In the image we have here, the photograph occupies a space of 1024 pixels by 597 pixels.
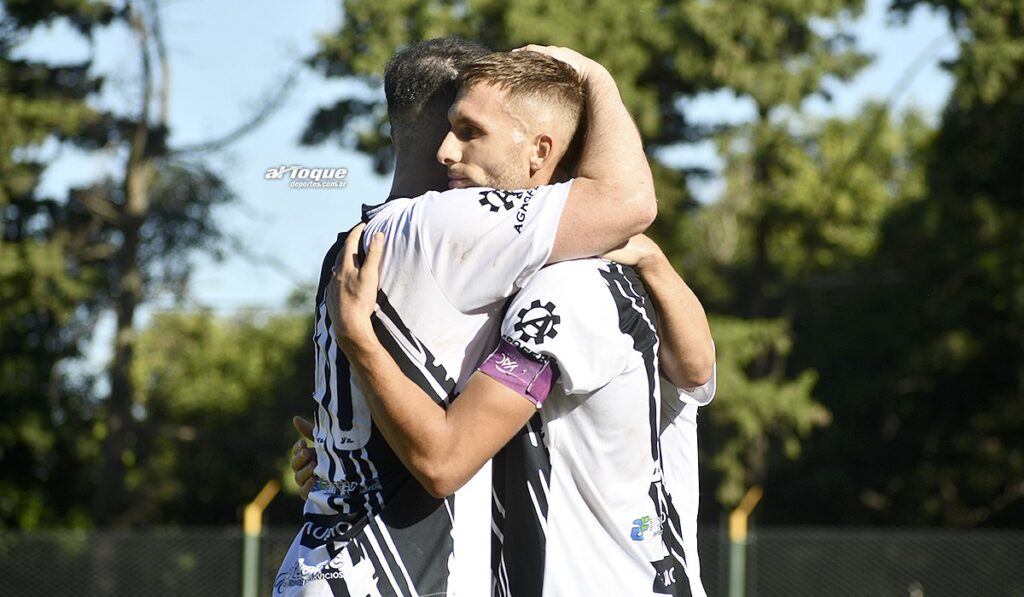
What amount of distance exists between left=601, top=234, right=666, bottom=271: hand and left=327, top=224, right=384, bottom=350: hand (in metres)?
0.43

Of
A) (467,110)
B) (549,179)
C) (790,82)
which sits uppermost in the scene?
(467,110)

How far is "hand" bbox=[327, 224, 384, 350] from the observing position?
2430mm

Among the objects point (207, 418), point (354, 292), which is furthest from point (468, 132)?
point (207, 418)

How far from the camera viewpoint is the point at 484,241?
2.46 metres

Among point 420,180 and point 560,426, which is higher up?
point 420,180

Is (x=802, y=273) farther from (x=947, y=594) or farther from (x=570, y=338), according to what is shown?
(x=570, y=338)

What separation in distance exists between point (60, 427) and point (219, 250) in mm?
4176

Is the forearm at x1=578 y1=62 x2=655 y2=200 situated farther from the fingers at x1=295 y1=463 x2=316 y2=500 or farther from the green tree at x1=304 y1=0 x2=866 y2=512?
the green tree at x1=304 y1=0 x2=866 y2=512

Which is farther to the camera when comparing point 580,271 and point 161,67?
point 161,67

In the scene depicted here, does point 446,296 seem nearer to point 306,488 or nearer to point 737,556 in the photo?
point 306,488

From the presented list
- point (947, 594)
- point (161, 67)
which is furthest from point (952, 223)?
point (161, 67)

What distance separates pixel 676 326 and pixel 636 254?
0.17m

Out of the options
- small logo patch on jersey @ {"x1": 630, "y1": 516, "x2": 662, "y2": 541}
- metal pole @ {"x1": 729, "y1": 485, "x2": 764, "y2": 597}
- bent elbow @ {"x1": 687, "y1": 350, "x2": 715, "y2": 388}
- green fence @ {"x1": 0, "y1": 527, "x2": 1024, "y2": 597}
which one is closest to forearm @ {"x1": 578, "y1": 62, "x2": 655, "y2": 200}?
bent elbow @ {"x1": 687, "y1": 350, "x2": 715, "y2": 388}

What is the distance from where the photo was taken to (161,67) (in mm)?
23281
